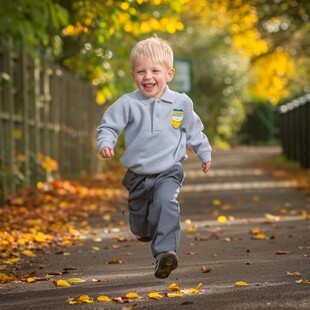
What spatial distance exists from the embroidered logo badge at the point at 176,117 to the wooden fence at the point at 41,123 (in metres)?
5.25

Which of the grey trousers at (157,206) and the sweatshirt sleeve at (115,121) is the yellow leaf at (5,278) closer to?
the grey trousers at (157,206)

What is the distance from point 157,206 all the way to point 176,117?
0.58 meters

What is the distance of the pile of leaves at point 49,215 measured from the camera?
26.3 feet

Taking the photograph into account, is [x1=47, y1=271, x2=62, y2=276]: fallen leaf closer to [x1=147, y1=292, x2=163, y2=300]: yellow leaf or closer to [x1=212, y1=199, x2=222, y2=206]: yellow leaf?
[x1=147, y1=292, x2=163, y2=300]: yellow leaf

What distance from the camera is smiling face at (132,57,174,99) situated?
6.01m

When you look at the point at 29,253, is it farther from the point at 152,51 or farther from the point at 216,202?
the point at 216,202

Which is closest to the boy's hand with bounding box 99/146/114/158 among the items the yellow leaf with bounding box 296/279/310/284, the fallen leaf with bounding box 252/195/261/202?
the yellow leaf with bounding box 296/279/310/284

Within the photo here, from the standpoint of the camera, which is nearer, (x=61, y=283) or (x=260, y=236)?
(x=61, y=283)

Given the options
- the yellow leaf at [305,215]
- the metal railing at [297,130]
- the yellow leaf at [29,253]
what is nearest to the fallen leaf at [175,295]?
the yellow leaf at [29,253]

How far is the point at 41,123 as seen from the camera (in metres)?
14.4

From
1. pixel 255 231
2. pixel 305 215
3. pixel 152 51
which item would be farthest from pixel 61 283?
pixel 305 215

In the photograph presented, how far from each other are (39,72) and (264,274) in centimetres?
875

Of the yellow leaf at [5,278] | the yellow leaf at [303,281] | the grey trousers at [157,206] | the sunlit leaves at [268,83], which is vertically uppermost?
the sunlit leaves at [268,83]

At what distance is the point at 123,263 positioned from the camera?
7.09 m
